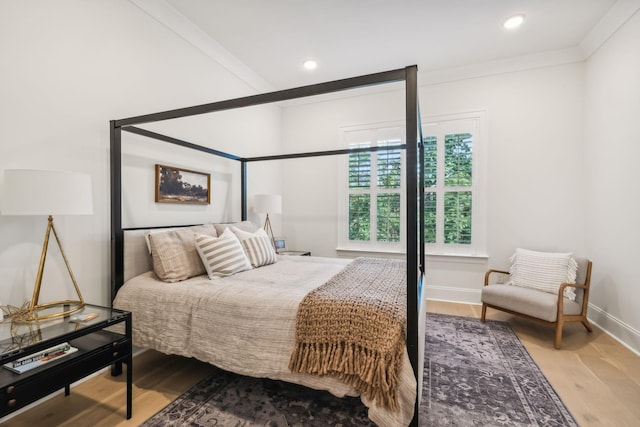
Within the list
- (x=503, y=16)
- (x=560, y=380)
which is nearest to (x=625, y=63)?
(x=503, y=16)

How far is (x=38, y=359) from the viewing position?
1409 millimetres

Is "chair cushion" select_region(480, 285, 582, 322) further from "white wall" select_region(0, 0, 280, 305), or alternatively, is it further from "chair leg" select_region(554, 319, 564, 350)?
"white wall" select_region(0, 0, 280, 305)

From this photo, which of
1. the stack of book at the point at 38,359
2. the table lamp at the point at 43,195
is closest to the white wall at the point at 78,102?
the table lamp at the point at 43,195

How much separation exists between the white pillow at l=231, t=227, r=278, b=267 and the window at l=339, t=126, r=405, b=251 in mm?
1623

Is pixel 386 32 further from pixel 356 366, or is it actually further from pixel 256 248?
pixel 356 366

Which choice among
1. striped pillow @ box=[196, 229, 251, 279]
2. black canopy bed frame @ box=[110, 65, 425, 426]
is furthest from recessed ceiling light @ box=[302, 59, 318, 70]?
striped pillow @ box=[196, 229, 251, 279]

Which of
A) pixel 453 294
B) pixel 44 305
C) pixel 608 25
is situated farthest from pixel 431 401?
pixel 608 25

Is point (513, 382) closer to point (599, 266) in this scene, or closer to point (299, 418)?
point (299, 418)

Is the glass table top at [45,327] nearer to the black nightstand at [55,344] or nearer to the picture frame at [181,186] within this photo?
the black nightstand at [55,344]

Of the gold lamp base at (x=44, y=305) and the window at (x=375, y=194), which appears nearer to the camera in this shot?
the gold lamp base at (x=44, y=305)

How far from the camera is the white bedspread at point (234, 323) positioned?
147cm

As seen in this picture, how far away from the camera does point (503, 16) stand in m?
2.62

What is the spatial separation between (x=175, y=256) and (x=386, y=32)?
108 inches

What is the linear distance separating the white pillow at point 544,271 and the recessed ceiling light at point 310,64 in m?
3.11
